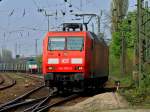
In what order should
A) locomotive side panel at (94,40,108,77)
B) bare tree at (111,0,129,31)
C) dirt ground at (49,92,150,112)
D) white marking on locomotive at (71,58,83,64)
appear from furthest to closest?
bare tree at (111,0,129,31) < locomotive side panel at (94,40,108,77) < white marking on locomotive at (71,58,83,64) < dirt ground at (49,92,150,112)

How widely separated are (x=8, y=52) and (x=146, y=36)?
157 meters

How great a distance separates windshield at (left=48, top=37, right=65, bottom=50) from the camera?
25.3 metres

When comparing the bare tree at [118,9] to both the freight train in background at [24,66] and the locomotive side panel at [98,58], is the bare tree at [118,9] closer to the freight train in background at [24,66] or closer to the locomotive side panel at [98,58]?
the locomotive side panel at [98,58]

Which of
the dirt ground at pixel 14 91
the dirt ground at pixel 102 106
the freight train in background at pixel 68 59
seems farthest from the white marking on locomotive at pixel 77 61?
the dirt ground at pixel 102 106

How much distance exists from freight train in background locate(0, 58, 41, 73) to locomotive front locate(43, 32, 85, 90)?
5924 centimetres

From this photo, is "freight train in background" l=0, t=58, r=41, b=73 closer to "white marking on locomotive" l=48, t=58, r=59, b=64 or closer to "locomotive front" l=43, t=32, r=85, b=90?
"locomotive front" l=43, t=32, r=85, b=90

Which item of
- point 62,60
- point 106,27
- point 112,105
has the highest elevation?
point 106,27

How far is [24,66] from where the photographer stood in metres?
98.2

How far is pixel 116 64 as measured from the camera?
72.6 m

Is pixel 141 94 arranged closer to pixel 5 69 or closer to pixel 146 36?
pixel 146 36

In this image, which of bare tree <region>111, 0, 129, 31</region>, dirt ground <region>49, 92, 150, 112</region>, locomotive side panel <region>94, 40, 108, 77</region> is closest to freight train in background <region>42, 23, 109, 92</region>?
locomotive side panel <region>94, 40, 108, 77</region>

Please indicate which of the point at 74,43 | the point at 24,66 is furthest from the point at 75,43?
the point at 24,66

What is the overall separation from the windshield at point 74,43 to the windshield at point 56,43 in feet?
0.92

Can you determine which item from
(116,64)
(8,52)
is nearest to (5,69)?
(116,64)
